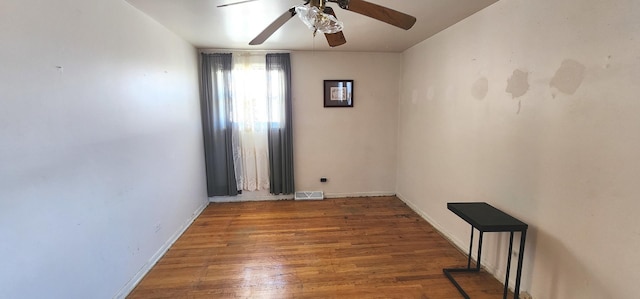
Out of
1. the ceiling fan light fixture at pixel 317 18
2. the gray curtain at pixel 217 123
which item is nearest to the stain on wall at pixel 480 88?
→ the ceiling fan light fixture at pixel 317 18

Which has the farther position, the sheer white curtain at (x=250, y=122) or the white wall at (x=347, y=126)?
the white wall at (x=347, y=126)

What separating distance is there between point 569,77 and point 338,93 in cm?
286

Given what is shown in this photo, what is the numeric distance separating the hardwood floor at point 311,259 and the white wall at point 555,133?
518 mm

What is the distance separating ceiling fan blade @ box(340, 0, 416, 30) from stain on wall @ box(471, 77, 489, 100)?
1.16 m

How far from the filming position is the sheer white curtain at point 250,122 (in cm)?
391

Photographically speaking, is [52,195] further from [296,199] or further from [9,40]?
[296,199]

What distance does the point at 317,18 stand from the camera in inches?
64.2

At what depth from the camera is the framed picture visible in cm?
412

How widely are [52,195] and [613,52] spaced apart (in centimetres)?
315

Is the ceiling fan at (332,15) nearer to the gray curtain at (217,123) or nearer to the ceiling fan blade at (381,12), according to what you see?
the ceiling fan blade at (381,12)

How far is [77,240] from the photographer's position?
1.62 meters

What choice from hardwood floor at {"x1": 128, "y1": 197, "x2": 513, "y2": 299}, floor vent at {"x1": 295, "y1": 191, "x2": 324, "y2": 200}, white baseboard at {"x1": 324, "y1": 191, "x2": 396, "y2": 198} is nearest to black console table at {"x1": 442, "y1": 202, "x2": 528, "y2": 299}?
hardwood floor at {"x1": 128, "y1": 197, "x2": 513, "y2": 299}

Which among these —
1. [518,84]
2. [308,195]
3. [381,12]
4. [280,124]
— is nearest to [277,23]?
[381,12]

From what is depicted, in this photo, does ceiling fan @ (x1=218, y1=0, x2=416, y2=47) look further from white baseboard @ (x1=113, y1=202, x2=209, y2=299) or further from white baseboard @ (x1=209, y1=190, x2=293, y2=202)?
white baseboard @ (x1=209, y1=190, x2=293, y2=202)
